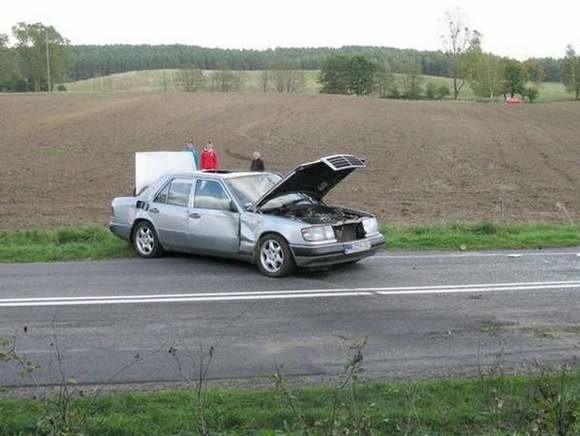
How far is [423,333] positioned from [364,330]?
57 centimetres

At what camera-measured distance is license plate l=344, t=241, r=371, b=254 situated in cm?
1063

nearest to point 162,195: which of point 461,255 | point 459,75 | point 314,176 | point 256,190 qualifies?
point 256,190

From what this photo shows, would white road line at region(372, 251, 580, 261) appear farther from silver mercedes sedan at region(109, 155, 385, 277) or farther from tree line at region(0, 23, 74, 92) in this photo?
tree line at region(0, 23, 74, 92)

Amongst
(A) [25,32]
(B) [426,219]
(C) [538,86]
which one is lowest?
(B) [426,219]

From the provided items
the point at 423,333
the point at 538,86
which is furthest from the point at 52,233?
the point at 538,86

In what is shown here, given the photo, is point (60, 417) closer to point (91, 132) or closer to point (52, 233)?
point (52, 233)

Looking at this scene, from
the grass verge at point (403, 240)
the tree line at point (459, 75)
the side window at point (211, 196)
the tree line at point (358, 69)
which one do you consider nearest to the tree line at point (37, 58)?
the tree line at point (358, 69)

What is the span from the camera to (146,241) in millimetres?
12398

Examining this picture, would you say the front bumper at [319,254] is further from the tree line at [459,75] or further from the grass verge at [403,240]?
the tree line at [459,75]

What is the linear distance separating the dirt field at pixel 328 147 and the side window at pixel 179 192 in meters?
7.01

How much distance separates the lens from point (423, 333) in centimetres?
744

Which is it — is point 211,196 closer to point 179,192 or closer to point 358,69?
point 179,192

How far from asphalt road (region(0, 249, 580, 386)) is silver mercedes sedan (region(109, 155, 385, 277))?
0.32 metres

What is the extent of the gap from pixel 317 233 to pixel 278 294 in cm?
133
